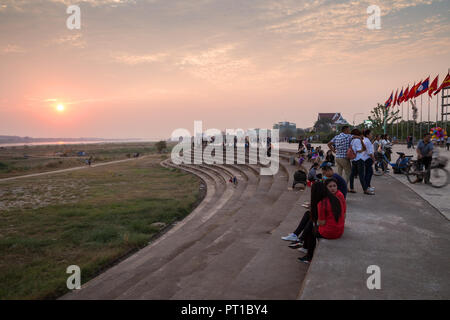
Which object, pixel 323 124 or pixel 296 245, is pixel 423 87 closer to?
pixel 296 245

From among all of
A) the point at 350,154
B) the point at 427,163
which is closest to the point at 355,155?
the point at 350,154

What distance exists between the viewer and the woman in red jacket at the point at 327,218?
12.4ft

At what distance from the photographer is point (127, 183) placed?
17250 millimetres

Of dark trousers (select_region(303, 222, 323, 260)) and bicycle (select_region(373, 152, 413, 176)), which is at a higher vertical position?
bicycle (select_region(373, 152, 413, 176))

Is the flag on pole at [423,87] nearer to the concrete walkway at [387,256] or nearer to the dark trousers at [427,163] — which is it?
the dark trousers at [427,163]

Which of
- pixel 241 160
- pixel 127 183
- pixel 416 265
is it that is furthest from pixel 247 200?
pixel 127 183

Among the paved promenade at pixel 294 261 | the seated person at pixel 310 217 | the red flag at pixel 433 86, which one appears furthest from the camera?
the red flag at pixel 433 86

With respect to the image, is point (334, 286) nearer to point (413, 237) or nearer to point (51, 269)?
point (413, 237)

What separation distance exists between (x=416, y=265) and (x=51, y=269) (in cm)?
651

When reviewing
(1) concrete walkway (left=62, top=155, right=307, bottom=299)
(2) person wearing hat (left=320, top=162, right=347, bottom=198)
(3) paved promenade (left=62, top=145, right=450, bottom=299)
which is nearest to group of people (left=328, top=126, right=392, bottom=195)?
(3) paved promenade (left=62, top=145, right=450, bottom=299)

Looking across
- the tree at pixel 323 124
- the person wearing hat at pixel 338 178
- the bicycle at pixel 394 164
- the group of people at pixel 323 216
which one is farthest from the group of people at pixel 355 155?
the tree at pixel 323 124

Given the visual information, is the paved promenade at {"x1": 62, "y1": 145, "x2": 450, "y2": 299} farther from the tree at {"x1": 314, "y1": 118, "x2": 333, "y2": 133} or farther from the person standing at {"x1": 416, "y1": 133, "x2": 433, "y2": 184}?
the tree at {"x1": 314, "y1": 118, "x2": 333, "y2": 133}

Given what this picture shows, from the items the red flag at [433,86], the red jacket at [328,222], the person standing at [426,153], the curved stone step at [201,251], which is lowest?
the curved stone step at [201,251]

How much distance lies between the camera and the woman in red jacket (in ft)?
12.4
